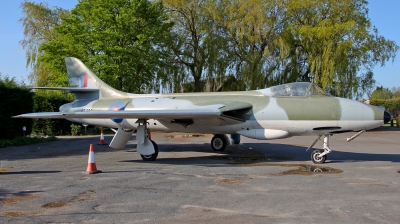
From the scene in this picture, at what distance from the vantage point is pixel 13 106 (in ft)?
58.1

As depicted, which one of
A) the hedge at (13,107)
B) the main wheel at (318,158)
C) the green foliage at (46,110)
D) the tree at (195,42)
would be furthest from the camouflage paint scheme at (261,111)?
the tree at (195,42)

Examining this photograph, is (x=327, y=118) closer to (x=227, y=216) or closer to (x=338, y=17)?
(x=227, y=216)

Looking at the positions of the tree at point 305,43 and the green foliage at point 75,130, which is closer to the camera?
the green foliage at point 75,130

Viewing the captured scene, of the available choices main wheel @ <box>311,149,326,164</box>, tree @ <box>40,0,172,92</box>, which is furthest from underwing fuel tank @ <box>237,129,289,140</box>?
tree @ <box>40,0,172,92</box>

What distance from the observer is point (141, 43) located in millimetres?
27688

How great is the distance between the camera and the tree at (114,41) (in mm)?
27281

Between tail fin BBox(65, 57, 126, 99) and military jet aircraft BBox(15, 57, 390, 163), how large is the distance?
2.55ft

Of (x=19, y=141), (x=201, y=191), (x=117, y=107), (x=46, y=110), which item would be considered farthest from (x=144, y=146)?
(x=46, y=110)

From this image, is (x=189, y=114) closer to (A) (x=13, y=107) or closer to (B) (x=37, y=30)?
(A) (x=13, y=107)

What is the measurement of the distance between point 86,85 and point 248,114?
279 inches

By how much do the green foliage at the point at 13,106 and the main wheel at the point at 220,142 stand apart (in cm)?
1009

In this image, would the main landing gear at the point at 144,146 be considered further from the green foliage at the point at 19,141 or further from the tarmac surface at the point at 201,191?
the green foliage at the point at 19,141

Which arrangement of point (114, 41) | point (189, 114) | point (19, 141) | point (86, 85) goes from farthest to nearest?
point (114, 41), point (19, 141), point (86, 85), point (189, 114)

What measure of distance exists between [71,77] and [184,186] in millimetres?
9572
